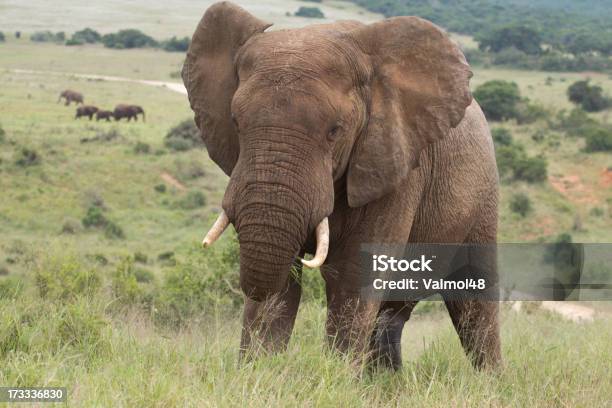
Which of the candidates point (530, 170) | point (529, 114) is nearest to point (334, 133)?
point (530, 170)

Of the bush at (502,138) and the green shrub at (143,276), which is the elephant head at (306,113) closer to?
the green shrub at (143,276)

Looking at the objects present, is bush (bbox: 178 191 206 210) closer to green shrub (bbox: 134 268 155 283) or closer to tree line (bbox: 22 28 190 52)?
green shrub (bbox: 134 268 155 283)

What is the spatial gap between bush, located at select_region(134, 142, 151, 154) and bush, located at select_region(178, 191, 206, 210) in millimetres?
4883

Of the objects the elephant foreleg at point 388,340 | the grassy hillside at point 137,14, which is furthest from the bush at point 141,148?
the grassy hillside at point 137,14

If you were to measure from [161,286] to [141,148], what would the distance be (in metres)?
18.1

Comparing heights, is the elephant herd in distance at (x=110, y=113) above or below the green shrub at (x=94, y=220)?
below

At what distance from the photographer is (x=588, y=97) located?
48.3 meters

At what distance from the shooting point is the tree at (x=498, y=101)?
140ft

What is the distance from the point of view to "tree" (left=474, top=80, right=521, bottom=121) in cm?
4275

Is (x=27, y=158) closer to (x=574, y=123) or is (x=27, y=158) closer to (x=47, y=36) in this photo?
(x=574, y=123)

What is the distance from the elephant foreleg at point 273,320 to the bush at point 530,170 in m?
25.8

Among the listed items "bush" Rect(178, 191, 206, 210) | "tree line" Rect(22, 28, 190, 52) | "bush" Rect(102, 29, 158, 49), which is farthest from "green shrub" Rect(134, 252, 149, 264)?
"bush" Rect(102, 29, 158, 49)

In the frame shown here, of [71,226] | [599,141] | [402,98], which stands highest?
[402,98]

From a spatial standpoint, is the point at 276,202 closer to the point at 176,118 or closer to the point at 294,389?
the point at 294,389
